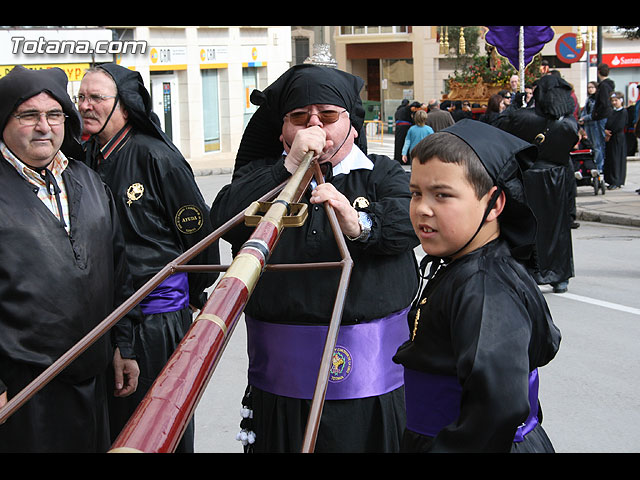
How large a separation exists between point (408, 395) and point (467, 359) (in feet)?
1.17

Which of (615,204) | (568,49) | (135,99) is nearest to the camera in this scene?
(135,99)

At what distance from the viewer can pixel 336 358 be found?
3.04m

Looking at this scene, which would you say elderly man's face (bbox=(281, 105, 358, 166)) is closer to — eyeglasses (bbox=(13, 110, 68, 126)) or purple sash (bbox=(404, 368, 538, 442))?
eyeglasses (bbox=(13, 110, 68, 126))

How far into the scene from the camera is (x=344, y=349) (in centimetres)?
303

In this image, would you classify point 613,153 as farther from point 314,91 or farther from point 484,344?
point 484,344

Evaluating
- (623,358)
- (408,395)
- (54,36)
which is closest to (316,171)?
(408,395)

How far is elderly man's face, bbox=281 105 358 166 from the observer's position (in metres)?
3.06

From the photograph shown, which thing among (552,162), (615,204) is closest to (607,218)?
(615,204)

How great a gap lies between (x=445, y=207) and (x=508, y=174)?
194mm

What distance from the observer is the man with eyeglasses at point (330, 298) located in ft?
9.85

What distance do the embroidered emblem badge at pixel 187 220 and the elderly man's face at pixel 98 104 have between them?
A: 1.64 ft

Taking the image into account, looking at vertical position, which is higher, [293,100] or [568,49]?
[568,49]

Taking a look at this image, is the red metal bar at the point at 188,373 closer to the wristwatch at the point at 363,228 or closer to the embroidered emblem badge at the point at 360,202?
the wristwatch at the point at 363,228

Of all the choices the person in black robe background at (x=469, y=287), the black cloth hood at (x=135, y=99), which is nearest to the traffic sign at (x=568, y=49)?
the black cloth hood at (x=135, y=99)
